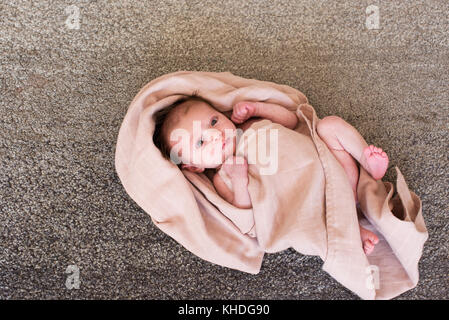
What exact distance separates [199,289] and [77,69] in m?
0.67

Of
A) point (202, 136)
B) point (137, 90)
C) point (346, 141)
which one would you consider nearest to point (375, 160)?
point (346, 141)

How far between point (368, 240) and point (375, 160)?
0.17m

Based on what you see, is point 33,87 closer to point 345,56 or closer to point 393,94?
point 345,56

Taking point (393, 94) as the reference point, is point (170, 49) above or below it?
above

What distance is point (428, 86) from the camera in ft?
3.49

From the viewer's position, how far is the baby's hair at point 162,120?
0.90m

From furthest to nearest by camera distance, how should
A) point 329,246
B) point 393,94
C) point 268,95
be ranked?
point 393,94
point 268,95
point 329,246

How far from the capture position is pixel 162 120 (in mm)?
935

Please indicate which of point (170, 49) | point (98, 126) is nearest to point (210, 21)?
point (170, 49)

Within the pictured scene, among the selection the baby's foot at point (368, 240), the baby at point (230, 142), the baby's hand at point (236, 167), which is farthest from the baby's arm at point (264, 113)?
the baby's foot at point (368, 240)
